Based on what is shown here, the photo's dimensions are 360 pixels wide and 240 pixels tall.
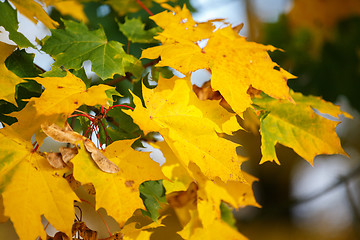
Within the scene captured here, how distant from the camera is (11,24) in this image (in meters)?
0.56

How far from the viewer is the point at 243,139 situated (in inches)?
104

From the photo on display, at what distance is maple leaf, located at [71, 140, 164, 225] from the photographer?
462 mm

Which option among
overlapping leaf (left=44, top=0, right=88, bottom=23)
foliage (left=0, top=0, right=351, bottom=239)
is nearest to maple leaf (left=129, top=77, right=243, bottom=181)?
foliage (left=0, top=0, right=351, bottom=239)

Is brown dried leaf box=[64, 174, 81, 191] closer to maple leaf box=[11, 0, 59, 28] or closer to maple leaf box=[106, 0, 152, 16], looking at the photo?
maple leaf box=[11, 0, 59, 28]

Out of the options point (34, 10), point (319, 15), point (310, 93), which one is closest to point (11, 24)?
point (34, 10)

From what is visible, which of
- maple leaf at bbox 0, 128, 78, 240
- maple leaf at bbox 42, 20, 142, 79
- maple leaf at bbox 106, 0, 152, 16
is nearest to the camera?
maple leaf at bbox 0, 128, 78, 240

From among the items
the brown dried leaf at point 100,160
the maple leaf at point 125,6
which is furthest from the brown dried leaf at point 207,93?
the maple leaf at point 125,6

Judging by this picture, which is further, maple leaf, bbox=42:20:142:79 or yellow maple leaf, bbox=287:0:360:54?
yellow maple leaf, bbox=287:0:360:54

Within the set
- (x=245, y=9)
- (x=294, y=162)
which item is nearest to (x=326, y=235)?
(x=294, y=162)

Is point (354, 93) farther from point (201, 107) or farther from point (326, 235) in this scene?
point (326, 235)

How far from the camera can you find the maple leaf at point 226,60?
51 cm

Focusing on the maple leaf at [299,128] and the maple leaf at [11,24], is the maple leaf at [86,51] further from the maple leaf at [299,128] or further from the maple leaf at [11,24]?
the maple leaf at [299,128]

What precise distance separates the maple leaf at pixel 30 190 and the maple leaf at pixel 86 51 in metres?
0.15

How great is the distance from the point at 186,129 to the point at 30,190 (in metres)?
0.24
